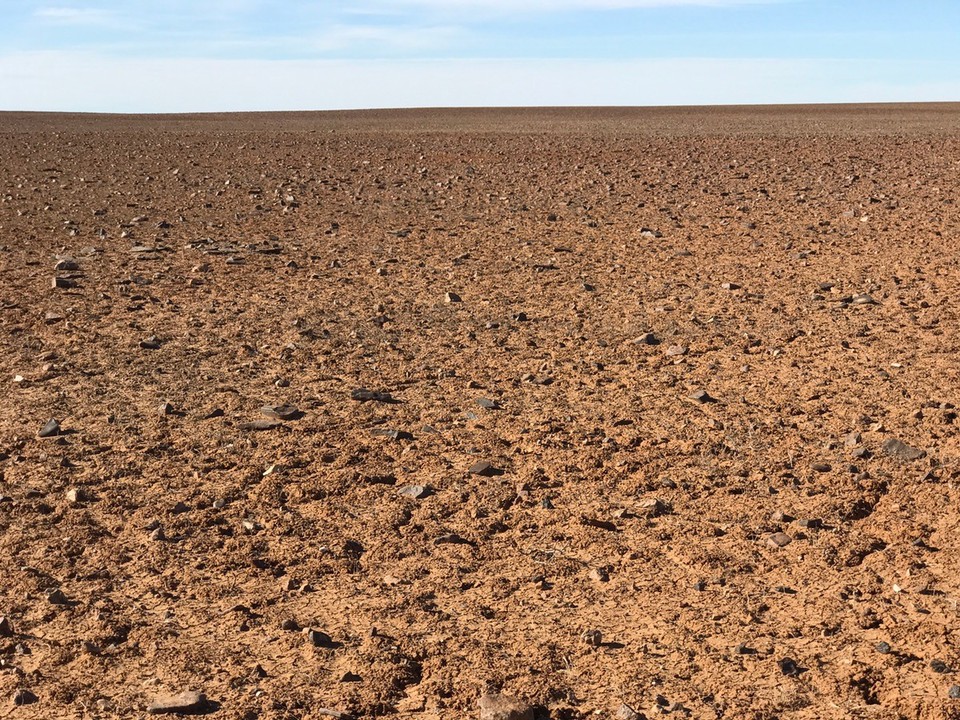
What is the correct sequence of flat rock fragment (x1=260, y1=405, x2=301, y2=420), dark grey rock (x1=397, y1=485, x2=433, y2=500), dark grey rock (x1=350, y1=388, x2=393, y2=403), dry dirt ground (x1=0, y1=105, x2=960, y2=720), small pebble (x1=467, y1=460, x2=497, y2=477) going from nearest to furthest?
1. dry dirt ground (x1=0, y1=105, x2=960, y2=720)
2. dark grey rock (x1=397, y1=485, x2=433, y2=500)
3. small pebble (x1=467, y1=460, x2=497, y2=477)
4. flat rock fragment (x1=260, y1=405, x2=301, y2=420)
5. dark grey rock (x1=350, y1=388, x2=393, y2=403)

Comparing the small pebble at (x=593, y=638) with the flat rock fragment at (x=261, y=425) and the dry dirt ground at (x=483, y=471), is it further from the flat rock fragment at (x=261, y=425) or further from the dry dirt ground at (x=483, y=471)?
the flat rock fragment at (x=261, y=425)

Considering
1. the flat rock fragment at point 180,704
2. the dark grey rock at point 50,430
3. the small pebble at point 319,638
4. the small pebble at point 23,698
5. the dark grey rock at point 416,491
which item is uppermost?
the dark grey rock at point 50,430

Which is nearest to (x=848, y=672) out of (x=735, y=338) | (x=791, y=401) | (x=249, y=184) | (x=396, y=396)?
(x=791, y=401)

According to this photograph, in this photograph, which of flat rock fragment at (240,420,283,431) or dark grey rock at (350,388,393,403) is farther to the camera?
dark grey rock at (350,388,393,403)

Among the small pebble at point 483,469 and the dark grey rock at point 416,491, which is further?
the small pebble at point 483,469

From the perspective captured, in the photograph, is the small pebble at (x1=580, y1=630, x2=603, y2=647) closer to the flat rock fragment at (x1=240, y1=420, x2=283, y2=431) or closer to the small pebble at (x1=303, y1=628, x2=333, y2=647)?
the small pebble at (x1=303, y1=628, x2=333, y2=647)

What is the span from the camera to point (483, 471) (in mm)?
6055

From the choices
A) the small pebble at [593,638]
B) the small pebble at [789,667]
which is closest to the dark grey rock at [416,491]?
the small pebble at [593,638]

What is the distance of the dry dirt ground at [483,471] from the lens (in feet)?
13.9

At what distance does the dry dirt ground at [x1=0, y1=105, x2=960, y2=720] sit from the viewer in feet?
13.9

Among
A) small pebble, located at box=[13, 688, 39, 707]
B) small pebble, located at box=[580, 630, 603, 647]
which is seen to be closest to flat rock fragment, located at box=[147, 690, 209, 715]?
small pebble, located at box=[13, 688, 39, 707]

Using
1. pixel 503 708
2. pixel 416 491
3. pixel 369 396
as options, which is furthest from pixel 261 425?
pixel 503 708

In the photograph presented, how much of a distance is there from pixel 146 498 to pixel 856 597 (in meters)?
3.33

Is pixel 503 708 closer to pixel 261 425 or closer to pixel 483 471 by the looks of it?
pixel 483 471
